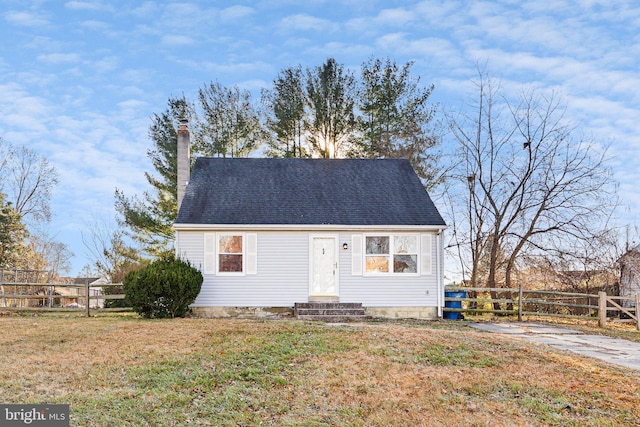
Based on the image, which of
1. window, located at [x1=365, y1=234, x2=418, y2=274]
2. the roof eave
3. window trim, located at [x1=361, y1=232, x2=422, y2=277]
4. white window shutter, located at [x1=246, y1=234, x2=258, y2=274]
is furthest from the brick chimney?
window, located at [x1=365, y1=234, x2=418, y2=274]

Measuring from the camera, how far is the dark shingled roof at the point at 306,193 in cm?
1686

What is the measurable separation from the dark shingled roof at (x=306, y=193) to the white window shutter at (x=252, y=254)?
1.74 feet

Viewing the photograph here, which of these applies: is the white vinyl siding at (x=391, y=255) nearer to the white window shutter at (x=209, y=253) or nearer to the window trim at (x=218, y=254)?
the window trim at (x=218, y=254)

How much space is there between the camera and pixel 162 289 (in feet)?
49.7

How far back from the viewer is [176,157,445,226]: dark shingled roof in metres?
16.9

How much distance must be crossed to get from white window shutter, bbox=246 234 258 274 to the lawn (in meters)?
4.69

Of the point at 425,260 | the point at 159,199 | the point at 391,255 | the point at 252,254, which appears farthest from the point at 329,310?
the point at 159,199

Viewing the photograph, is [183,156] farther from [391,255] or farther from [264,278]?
[391,255]

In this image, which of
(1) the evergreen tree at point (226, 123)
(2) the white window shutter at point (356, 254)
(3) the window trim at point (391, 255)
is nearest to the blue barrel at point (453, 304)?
(3) the window trim at point (391, 255)

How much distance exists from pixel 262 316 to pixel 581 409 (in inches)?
424

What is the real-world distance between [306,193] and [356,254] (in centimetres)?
311

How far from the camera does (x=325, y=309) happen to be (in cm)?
1606

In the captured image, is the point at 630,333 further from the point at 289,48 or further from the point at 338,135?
the point at 338,135

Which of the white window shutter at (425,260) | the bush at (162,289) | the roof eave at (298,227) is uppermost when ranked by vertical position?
the roof eave at (298,227)
